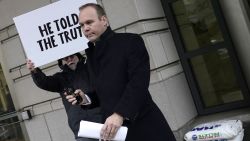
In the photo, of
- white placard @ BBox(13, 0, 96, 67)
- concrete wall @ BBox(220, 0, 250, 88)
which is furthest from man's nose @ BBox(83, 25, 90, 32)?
concrete wall @ BBox(220, 0, 250, 88)

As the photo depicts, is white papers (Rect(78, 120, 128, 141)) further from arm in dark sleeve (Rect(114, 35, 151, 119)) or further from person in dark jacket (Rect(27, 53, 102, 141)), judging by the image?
person in dark jacket (Rect(27, 53, 102, 141))

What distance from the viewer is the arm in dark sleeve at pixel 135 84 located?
264 cm

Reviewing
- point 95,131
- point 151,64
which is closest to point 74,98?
point 95,131

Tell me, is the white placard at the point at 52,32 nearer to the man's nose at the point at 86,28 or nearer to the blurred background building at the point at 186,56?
the blurred background building at the point at 186,56

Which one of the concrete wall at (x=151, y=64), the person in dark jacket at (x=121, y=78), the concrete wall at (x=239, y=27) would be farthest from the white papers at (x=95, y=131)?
the concrete wall at (x=239, y=27)

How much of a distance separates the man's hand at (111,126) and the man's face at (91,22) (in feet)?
1.86

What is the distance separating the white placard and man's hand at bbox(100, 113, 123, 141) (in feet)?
6.20

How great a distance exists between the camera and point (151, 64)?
570 centimetres

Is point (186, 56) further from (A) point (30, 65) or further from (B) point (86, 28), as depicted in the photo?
(B) point (86, 28)

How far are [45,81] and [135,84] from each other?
75.8 inches

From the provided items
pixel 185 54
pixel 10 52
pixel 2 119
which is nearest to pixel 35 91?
pixel 10 52

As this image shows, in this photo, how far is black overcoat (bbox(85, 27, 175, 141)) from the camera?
2.66 m

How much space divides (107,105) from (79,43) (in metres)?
1.70

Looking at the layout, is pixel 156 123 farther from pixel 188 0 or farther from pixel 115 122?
pixel 188 0
